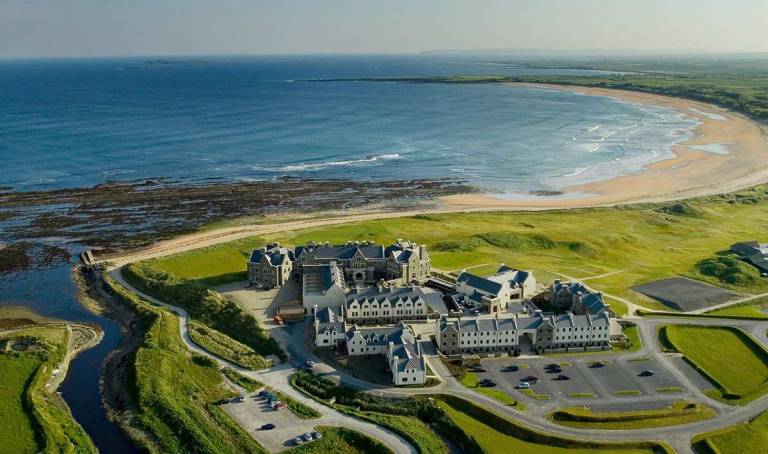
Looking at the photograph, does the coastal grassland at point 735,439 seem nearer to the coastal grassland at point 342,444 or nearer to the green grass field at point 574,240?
the green grass field at point 574,240

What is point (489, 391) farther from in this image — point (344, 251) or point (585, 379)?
point (344, 251)

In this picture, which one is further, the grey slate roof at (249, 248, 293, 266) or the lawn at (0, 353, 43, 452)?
the grey slate roof at (249, 248, 293, 266)

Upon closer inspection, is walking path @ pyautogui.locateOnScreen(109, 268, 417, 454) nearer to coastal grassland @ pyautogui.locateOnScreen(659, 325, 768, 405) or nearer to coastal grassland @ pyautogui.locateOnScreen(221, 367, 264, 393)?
coastal grassland @ pyautogui.locateOnScreen(221, 367, 264, 393)

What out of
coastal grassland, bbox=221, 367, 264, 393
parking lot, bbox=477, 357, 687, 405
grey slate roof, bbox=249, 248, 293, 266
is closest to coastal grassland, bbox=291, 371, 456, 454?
coastal grassland, bbox=221, 367, 264, 393

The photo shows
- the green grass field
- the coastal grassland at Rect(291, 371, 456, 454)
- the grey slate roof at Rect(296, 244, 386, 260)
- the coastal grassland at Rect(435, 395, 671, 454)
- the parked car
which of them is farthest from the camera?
the green grass field

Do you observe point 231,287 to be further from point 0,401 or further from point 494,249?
point 494,249
